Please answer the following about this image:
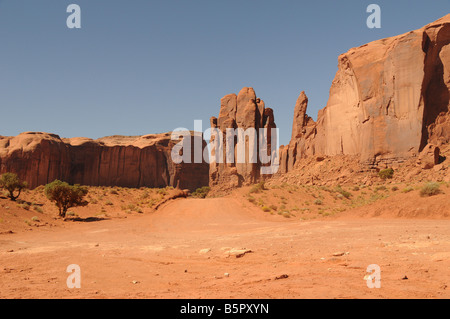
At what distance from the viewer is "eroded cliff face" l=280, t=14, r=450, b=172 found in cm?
3734

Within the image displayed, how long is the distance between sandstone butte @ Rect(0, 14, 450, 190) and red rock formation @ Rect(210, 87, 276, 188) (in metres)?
0.20

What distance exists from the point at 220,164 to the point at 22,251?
5524 centimetres

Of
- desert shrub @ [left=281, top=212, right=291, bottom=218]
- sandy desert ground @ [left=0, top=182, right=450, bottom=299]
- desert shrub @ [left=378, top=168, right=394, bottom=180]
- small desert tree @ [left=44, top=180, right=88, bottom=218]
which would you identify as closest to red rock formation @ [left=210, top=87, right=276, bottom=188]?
desert shrub @ [left=378, top=168, right=394, bottom=180]

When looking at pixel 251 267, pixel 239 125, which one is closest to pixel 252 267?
pixel 251 267

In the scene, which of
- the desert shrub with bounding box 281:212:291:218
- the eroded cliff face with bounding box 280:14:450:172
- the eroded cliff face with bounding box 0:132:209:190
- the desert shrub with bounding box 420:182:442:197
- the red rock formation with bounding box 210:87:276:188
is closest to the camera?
the desert shrub with bounding box 420:182:442:197

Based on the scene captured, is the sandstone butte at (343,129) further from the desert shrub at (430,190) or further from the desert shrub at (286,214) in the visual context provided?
the desert shrub at (286,214)

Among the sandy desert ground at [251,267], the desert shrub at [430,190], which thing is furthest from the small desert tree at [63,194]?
the desert shrub at [430,190]

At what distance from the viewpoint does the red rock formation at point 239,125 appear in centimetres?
6394

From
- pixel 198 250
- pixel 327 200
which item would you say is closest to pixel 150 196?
pixel 327 200

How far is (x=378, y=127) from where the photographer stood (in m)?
A: 40.2

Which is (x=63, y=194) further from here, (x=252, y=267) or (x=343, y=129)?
(x=343, y=129)

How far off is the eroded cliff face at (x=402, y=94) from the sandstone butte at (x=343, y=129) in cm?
10

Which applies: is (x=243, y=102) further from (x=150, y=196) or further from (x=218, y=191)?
(x=150, y=196)

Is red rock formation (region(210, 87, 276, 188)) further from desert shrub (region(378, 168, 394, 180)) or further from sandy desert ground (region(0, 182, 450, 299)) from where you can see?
sandy desert ground (region(0, 182, 450, 299))
